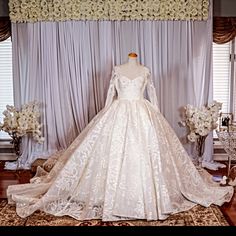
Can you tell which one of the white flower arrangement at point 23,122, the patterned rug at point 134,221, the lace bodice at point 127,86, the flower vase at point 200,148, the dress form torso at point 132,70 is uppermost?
the dress form torso at point 132,70

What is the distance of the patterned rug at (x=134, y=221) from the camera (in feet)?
10.6

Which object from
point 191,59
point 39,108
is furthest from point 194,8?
point 39,108

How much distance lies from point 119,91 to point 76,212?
1223mm

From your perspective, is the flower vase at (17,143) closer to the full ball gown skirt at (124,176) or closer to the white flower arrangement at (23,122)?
the white flower arrangement at (23,122)

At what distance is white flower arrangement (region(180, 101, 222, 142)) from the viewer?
15.8 ft

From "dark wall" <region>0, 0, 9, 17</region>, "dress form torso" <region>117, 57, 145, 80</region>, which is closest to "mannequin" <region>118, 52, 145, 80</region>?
"dress form torso" <region>117, 57, 145, 80</region>

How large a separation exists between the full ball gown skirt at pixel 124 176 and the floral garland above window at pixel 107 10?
4.45 feet

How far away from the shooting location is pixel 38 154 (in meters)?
5.23

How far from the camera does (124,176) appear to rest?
333 cm

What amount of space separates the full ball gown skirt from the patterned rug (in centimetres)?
5

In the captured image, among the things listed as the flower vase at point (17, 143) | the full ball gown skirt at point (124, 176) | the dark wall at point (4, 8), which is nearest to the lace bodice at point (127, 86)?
the full ball gown skirt at point (124, 176)

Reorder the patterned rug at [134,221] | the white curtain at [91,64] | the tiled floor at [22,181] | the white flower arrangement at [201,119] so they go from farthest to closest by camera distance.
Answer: the white curtain at [91,64] < the white flower arrangement at [201,119] < the tiled floor at [22,181] < the patterned rug at [134,221]

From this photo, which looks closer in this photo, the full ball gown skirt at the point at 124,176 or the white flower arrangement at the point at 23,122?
the full ball gown skirt at the point at 124,176

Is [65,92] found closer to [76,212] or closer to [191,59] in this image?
[191,59]
